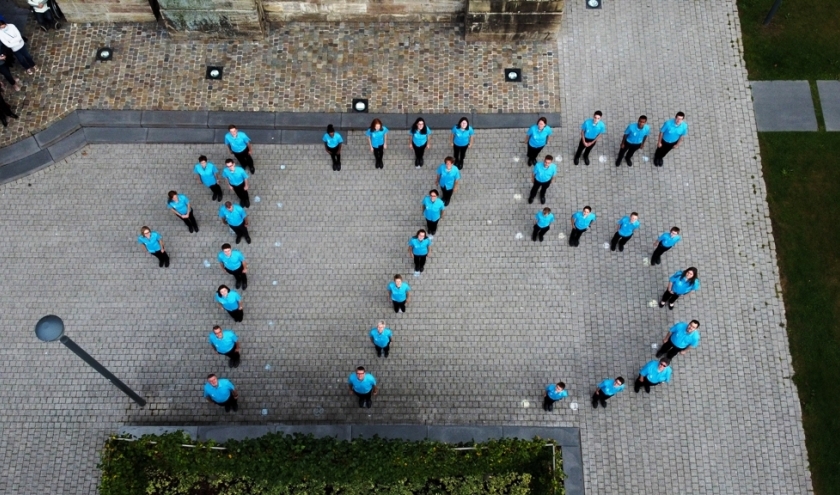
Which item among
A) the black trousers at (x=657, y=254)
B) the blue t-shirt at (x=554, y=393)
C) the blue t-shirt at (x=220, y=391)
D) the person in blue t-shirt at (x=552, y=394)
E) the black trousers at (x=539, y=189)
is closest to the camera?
the blue t-shirt at (x=220, y=391)

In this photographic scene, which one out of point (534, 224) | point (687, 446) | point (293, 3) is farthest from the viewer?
point (293, 3)

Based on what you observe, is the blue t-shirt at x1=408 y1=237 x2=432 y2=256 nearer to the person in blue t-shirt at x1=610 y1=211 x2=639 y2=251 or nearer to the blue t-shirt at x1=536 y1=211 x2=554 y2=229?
the blue t-shirt at x1=536 y1=211 x2=554 y2=229

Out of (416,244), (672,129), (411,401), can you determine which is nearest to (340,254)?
(416,244)

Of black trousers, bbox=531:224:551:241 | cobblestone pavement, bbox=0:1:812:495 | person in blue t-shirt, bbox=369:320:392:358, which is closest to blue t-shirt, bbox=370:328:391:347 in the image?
person in blue t-shirt, bbox=369:320:392:358

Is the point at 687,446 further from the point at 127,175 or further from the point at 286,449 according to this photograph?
the point at 127,175

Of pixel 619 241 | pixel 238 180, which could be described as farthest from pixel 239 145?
pixel 619 241

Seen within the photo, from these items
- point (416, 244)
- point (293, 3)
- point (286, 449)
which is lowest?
point (286, 449)

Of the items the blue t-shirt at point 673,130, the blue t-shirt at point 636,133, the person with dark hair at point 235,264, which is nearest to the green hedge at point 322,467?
the person with dark hair at point 235,264

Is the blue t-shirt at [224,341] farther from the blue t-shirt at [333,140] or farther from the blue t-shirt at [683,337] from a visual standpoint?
the blue t-shirt at [683,337]
